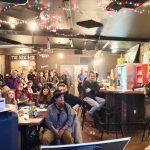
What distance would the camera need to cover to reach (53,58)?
60.6 ft

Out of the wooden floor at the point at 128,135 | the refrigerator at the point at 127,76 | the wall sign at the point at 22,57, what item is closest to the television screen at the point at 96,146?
the wooden floor at the point at 128,135

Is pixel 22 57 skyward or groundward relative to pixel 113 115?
skyward

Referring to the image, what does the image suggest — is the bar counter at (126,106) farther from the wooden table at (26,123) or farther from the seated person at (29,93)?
the wooden table at (26,123)

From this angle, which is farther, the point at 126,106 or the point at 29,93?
the point at 29,93

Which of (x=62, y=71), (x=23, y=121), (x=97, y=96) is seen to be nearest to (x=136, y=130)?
(x=97, y=96)

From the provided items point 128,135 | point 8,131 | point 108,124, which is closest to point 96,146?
point 8,131

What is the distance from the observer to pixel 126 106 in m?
7.40

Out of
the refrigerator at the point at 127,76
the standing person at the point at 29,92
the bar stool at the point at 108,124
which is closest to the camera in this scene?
the bar stool at the point at 108,124

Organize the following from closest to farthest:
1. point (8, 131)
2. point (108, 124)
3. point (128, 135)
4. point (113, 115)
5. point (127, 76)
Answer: point (8, 131) < point (128, 135) < point (108, 124) < point (113, 115) < point (127, 76)

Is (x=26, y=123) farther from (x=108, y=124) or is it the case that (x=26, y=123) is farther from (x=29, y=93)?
(x=29, y=93)

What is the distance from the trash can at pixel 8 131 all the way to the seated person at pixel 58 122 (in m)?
0.98

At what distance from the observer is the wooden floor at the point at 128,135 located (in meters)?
5.93

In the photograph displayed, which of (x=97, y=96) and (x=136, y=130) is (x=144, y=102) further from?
(x=97, y=96)

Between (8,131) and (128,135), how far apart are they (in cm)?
418
